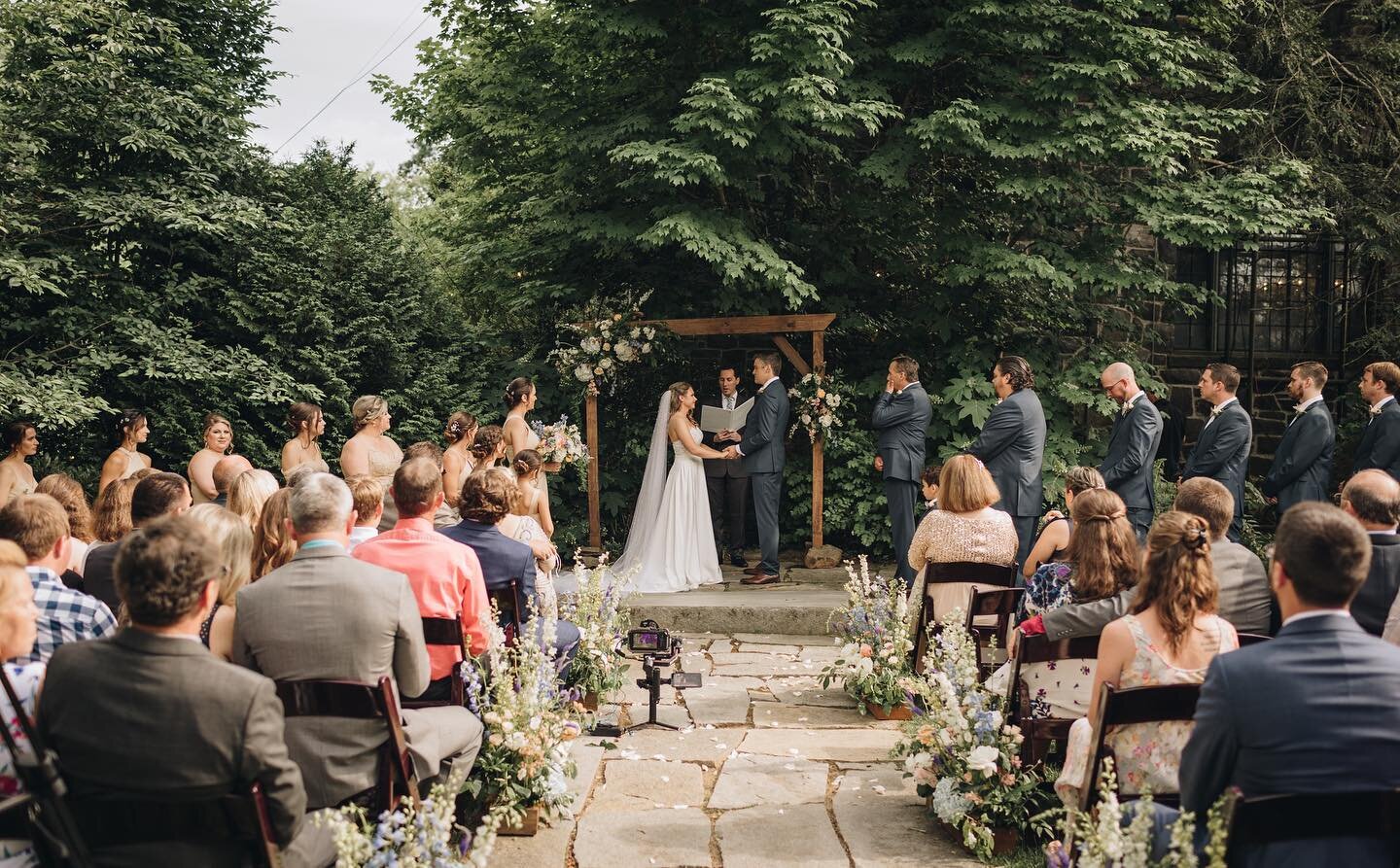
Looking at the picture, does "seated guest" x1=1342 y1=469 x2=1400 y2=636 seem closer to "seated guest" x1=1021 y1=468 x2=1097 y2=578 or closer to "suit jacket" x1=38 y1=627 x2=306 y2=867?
"seated guest" x1=1021 y1=468 x2=1097 y2=578

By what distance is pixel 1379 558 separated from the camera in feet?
13.9

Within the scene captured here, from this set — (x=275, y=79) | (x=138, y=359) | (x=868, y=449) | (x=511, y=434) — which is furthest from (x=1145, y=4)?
(x=138, y=359)

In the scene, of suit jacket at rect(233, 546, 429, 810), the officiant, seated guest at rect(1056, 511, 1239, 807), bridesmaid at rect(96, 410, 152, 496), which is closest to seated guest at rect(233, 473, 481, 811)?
suit jacket at rect(233, 546, 429, 810)

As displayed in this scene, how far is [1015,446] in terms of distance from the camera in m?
8.34

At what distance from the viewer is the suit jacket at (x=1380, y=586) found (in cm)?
423

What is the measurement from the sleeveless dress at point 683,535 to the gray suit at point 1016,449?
280 cm

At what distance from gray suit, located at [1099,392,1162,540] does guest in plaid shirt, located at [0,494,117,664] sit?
6617 mm

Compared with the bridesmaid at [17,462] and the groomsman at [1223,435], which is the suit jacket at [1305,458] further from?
the bridesmaid at [17,462]

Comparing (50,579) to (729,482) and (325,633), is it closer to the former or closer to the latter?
(325,633)

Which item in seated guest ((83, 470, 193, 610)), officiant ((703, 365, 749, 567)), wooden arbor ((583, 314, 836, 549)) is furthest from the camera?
officiant ((703, 365, 749, 567))

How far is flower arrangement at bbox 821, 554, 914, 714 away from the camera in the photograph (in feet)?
19.6

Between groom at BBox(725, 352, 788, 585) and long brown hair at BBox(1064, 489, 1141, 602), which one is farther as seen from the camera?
groom at BBox(725, 352, 788, 585)

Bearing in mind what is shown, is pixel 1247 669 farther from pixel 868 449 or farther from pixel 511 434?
pixel 868 449

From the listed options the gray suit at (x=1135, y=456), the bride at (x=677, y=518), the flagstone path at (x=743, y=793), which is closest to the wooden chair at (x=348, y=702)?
the flagstone path at (x=743, y=793)
